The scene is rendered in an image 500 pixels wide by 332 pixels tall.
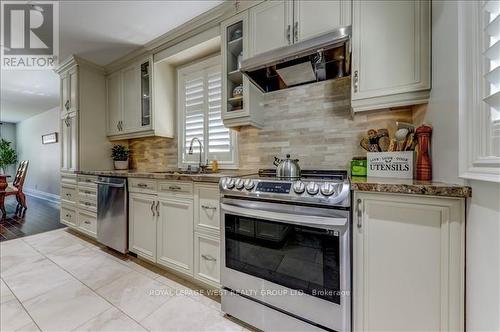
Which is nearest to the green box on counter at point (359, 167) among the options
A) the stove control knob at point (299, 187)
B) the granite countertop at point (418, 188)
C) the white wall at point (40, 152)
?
the granite countertop at point (418, 188)

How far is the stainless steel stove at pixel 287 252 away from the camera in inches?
44.8

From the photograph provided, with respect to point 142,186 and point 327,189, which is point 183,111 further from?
point 327,189

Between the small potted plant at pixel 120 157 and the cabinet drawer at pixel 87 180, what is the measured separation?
0.47m

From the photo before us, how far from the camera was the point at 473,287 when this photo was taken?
2.87ft

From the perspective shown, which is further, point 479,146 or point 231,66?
point 231,66

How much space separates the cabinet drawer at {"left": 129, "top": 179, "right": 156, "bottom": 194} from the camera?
6.82ft

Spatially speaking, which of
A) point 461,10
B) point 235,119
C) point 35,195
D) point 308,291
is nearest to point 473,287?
point 308,291

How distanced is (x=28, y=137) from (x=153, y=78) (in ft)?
24.4

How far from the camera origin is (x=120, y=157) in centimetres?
324

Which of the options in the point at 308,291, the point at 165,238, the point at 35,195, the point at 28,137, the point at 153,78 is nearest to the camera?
the point at 308,291

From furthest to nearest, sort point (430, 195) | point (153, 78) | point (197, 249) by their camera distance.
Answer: point (153, 78) → point (197, 249) → point (430, 195)

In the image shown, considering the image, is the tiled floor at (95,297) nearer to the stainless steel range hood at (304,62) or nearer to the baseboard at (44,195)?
the stainless steel range hood at (304,62)

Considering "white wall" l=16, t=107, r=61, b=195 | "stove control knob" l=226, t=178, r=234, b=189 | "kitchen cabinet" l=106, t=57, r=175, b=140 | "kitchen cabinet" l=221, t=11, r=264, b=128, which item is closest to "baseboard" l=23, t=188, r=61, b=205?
"white wall" l=16, t=107, r=61, b=195

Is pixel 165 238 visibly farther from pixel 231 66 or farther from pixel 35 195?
pixel 35 195
